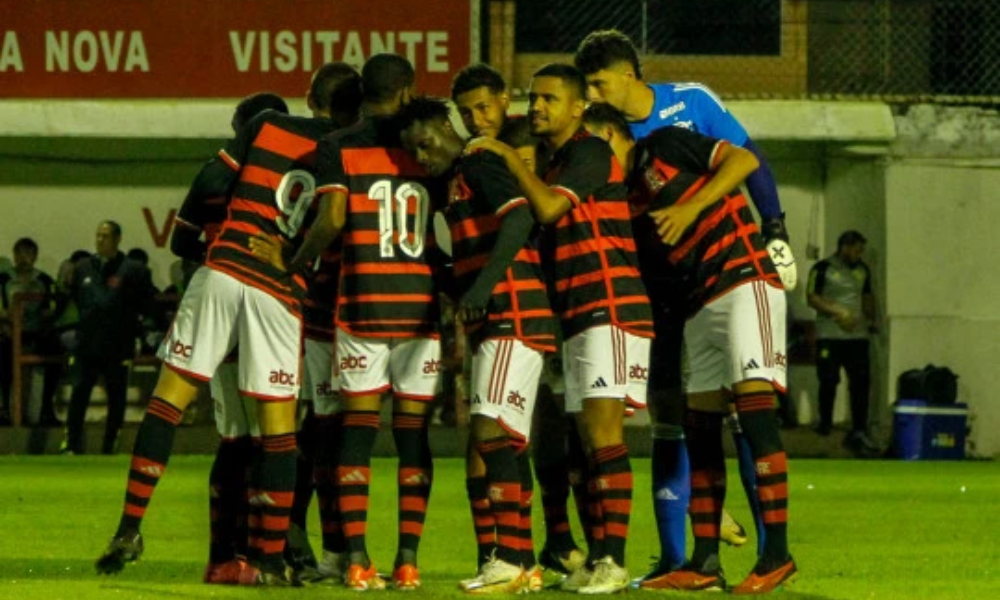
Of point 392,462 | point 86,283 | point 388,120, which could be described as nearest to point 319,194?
point 388,120

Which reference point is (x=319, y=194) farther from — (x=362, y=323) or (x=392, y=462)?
(x=392, y=462)

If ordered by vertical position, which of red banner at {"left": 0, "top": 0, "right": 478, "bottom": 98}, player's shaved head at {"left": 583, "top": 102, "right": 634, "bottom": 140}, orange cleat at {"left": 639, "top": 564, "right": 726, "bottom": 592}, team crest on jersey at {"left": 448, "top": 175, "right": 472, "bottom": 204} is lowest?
orange cleat at {"left": 639, "top": 564, "right": 726, "bottom": 592}

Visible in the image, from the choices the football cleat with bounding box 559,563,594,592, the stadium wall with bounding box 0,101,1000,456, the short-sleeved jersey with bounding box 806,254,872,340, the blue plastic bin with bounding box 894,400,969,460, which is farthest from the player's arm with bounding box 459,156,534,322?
the stadium wall with bounding box 0,101,1000,456

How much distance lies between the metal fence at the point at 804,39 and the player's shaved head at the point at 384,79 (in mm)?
14237

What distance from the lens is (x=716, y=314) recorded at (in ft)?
28.9

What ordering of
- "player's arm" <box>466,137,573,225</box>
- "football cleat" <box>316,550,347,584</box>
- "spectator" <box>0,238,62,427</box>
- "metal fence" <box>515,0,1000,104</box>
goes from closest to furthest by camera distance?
"player's arm" <box>466,137,573,225</box>, "football cleat" <box>316,550,347,584</box>, "spectator" <box>0,238,62,427</box>, "metal fence" <box>515,0,1000,104</box>

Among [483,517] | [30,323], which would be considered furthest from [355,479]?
[30,323]

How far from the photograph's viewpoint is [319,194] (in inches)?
343

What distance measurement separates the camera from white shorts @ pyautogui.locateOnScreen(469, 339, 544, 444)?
8555 mm

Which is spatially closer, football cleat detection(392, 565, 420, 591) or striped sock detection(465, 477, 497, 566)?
football cleat detection(392, 565, 420, 591)

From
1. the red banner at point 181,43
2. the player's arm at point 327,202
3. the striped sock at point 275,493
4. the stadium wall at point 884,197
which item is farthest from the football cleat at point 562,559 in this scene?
the red banner at point 181,43

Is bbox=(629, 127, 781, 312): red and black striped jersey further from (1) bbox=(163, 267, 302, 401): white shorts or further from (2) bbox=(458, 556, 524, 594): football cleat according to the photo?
(1) bbox=(163, 267, 302, 401): white shorts

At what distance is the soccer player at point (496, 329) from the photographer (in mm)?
8508

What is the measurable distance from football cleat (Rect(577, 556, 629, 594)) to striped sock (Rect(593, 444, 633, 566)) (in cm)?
5
